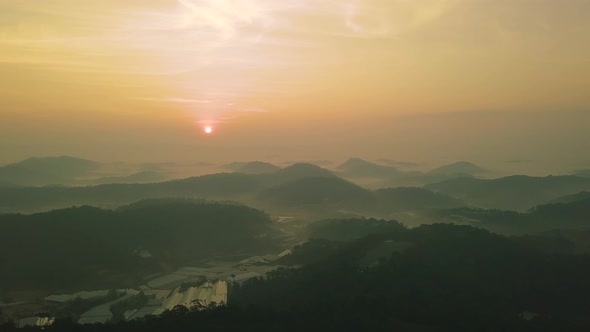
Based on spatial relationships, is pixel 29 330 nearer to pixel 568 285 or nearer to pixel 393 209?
→ pixel 568 285

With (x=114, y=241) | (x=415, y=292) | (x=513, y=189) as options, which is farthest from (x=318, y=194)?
(x=415, y=292)

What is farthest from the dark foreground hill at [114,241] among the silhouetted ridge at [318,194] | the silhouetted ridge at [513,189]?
the silhouetted ridge at [513,189]

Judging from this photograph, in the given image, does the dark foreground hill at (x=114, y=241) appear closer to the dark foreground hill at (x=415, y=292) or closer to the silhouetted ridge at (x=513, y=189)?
the dark foreground hill at (x=415, y=292)

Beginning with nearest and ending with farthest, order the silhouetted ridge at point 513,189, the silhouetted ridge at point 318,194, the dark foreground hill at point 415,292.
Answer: the dark foreground hill at point 415,292 → the silhouetted ridge at point 318,194 → the silhouetted ridge at point 513,189

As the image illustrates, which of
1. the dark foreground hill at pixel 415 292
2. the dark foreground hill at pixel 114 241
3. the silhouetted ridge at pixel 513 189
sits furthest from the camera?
the silhouetted ridge at pixel 513 189

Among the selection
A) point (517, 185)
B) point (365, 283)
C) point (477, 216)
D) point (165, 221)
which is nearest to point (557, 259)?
point (365, 283)

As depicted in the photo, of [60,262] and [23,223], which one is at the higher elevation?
[23,223]

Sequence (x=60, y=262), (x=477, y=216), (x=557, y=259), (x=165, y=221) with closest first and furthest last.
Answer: (x=557, y=259), (x=60, y=262), (x=165, y=221), (x=477, y=216)
